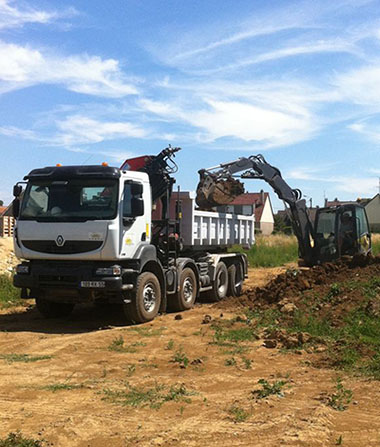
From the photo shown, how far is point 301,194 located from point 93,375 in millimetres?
13182

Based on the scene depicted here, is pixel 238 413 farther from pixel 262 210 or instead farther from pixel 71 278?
pixel 262 210

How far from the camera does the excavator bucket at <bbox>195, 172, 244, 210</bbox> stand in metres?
15.0

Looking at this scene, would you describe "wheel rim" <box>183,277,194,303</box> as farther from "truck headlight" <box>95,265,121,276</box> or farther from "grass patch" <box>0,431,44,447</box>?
"grass patch" <box>0,431,44,447</box>

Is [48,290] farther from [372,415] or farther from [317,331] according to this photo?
[372,415]

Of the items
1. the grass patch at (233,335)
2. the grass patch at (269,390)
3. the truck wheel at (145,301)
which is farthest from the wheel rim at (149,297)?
the grass patch at (269,390)

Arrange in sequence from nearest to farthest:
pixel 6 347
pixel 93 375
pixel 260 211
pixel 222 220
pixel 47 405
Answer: pixel 47 405
pixel 93 375
pixel 6 347
pixel 222 220
pixel 260 211

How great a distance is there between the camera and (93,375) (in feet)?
23.6

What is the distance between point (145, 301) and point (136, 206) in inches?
79.8

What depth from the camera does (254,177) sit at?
18.0m

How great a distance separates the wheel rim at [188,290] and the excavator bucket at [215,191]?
8.81ft

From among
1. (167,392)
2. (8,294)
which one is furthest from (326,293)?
(8,294)

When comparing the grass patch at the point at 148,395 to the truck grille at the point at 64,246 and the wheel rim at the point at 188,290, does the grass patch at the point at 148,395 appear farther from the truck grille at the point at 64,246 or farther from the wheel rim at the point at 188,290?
the wheel rim at the point at 188,290

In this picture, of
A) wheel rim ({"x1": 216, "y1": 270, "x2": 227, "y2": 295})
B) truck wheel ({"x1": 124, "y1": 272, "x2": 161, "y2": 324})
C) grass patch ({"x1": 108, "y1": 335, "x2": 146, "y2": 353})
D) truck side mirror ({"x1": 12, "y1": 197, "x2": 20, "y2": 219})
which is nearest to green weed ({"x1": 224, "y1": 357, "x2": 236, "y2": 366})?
grass patch ({"x1": 108, "y1": 335, "x2": 146, "y2": 353})

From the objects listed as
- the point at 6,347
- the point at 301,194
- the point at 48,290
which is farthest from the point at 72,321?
the point at 301,194
